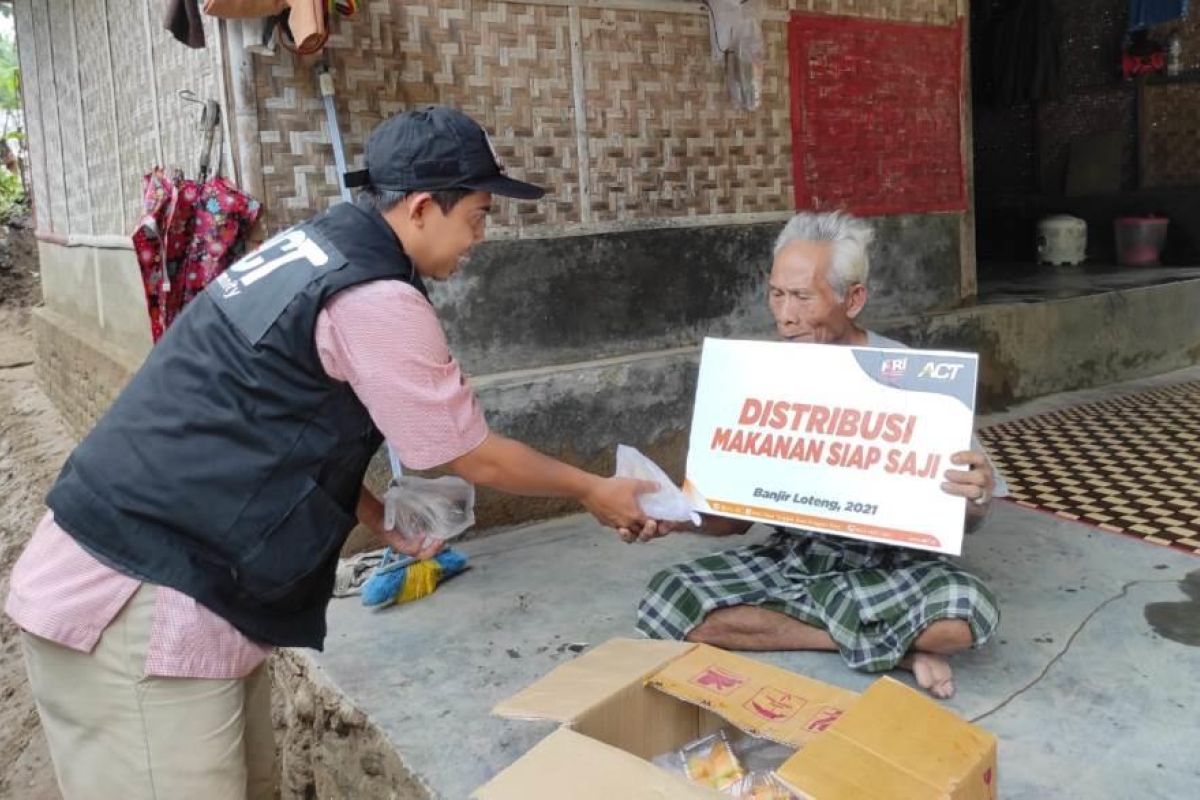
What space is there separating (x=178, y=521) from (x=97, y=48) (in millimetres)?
4683

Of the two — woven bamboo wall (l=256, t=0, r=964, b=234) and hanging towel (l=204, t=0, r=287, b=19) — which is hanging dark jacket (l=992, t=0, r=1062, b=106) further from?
hanging towel (l=204, t=0, r=287, b=19)

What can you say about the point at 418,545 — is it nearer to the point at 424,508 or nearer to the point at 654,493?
the point at 424,508

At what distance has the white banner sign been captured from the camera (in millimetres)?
2240

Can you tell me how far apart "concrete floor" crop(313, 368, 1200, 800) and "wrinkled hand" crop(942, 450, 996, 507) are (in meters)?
0.57

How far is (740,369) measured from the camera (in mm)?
2572

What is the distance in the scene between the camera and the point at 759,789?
186 cm

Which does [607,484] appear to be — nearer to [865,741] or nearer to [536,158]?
[865,741]

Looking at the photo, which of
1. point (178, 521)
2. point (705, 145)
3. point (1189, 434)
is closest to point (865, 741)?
point (178, 521)

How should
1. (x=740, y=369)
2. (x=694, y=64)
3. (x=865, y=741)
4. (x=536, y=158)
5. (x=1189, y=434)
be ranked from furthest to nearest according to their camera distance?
(x=1189, y=434) → (x=694, y=64) → (x=536, y=158) → (x=740, y=369) → (x=865, y=741)

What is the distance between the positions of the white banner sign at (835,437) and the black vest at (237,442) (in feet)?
3.54

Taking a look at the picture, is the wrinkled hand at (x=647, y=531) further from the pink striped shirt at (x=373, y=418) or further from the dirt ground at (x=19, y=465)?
the dirt ground at (x=19, y=465)

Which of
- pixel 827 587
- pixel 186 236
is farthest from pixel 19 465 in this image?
pixel 827 587

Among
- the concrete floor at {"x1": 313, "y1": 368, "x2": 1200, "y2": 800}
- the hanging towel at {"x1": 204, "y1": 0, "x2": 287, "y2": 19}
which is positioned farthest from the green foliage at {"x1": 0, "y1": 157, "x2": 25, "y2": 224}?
the concrete floor at {"x1": 313, "y1": 368, "x2": 1200, "y2": 800}

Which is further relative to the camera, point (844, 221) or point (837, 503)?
point (844, 221)
